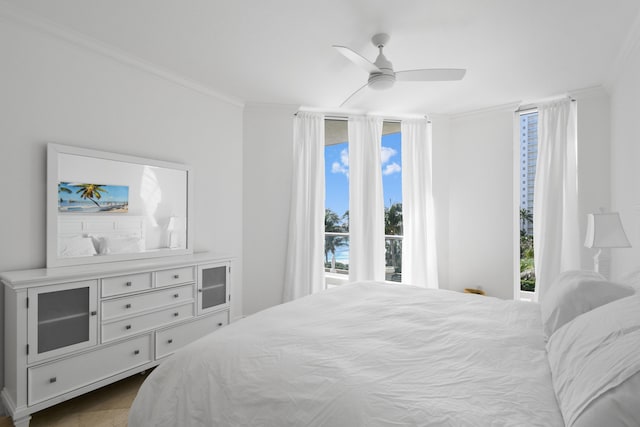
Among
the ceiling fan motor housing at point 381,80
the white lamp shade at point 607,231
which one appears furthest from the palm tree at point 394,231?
the ceiling fan motor housing at point 381,80

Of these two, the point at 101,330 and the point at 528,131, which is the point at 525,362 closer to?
the point at 101,330

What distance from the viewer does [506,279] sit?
3969 millimetres

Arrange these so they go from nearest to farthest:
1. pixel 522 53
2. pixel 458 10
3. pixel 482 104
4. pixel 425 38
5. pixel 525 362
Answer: pixel 525 362 → pixel 458 10 → pixel 425 38 → pixel 522 53 → pixel 482 104

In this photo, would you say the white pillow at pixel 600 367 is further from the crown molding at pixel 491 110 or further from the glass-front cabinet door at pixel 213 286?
the crown molding at pixel 491 110

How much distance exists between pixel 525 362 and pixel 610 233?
5.80 feet

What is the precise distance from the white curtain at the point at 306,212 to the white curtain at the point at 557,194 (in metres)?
2.53

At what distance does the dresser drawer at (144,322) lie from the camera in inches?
88.9

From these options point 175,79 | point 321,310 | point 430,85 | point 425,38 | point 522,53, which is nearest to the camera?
point 321,310

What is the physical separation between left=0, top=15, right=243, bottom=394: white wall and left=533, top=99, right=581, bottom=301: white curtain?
359cm

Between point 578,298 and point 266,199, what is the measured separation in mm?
3159

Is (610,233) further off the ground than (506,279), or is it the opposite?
(610,233)

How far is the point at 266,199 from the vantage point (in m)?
3.99

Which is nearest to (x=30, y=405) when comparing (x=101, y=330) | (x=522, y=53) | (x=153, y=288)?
(x=101, y=330)

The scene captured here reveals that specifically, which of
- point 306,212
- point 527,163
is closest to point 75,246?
point 306,212
